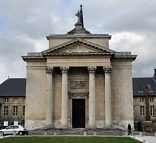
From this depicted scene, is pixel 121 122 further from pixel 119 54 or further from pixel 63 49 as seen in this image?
pixel 63 49

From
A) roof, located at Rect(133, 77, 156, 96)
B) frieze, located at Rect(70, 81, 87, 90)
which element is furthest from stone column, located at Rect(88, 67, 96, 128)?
roof, located at Rect(133, 77, 156, 96)

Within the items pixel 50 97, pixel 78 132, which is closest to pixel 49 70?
pixel 50 97

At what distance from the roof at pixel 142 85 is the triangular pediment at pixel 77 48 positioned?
101ft

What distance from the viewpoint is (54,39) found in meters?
60.0

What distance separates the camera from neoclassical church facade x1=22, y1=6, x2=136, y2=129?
55250 millimetres

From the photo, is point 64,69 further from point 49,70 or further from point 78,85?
point 78,85

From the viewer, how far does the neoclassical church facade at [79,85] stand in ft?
181

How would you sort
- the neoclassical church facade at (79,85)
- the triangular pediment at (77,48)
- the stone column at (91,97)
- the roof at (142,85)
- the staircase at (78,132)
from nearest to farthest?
the staircase at (78,132), the stone column at (91,97), the neoclassical church facade at (79,85), the triangular pediment at (77,48), the roof at (142,85)

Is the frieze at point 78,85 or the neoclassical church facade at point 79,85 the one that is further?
the frieze at point 78,85

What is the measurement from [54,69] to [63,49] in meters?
3.33

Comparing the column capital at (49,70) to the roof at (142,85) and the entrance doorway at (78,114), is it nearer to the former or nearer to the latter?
the entrance doorway at (78,114)

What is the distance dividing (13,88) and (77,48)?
114 feet

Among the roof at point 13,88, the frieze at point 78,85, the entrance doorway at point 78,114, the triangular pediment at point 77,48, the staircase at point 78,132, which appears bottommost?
the staircase at point 78,132

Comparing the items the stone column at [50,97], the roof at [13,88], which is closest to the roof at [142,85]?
the roof at [13,88]
